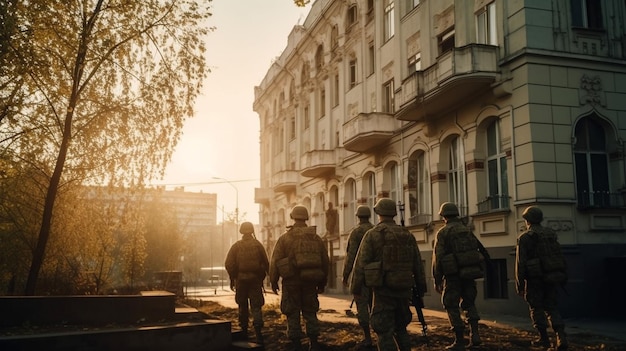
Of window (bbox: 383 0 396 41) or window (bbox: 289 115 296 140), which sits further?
window (bbox: 289 115 296 140)

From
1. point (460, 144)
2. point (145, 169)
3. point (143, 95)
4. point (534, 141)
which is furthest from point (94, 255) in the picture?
point (534, 141)

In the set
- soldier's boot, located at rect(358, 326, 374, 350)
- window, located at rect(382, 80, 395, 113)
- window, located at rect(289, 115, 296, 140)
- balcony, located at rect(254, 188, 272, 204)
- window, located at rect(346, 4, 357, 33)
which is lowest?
soldier's boot, located at rect(358, 326, 374, 350)

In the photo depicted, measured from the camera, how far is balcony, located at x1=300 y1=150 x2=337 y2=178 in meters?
28.0

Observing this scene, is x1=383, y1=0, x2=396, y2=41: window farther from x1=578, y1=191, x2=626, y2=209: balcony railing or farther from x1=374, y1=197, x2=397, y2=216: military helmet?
x1=374, y1=197, x2=397, y2=216: military helmet

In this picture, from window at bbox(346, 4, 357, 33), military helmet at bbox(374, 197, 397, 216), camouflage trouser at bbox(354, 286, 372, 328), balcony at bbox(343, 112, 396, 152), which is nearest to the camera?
military helmet at bbox(374, 197, 397, 216)

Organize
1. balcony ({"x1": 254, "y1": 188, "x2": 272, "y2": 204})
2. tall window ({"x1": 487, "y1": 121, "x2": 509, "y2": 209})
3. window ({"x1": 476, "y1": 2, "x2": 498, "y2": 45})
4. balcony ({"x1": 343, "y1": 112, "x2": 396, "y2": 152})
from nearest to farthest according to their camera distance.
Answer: tall window ({"x1": 487, "y1": 121, "x2": 509, "y2": 209}), window ({"x1": 476, "y1": 2, "x2": 498, "y2": 45}), balcony ({"x1": 343, "y1": 112, "x2": 396, "y2": 152}), balcony ({"x1": 254, "y1": 188, "x2": 272, "y2": 204})

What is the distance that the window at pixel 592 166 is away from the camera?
14477 millimetres

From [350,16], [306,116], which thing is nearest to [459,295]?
[350,16]

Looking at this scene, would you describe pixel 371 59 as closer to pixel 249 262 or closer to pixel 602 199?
pixel 602 199

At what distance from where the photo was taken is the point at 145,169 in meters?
15.5

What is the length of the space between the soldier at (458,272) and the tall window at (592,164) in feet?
23.5

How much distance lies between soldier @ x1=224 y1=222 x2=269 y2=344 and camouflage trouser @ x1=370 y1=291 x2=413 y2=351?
3731 mm

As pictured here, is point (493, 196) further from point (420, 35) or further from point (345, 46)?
point (345, 46)

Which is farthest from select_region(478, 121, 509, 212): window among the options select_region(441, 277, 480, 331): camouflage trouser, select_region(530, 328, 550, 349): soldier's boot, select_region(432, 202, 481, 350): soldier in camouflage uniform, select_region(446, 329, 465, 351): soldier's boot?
select_region(446, 329, 465, 351): soldier's boot
